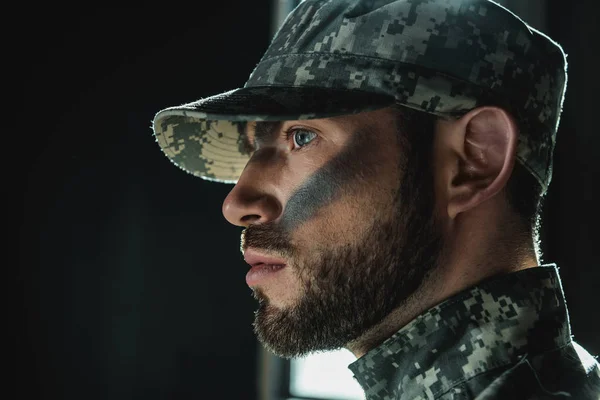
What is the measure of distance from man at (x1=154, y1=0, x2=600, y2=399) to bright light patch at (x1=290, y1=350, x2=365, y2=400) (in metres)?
1.32

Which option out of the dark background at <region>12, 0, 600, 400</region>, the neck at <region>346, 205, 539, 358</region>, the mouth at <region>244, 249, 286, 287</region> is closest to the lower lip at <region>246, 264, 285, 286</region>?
the mouth at <region>244, 249, 286, 287</region>

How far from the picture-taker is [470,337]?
0.81 metres

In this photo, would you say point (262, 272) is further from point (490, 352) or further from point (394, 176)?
→ point (490, 352)

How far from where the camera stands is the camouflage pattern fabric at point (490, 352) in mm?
780

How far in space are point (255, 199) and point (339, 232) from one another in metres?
0.13

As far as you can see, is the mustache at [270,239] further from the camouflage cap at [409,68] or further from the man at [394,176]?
the camouflage cap at [409,68]

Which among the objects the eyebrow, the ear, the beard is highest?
the eyebrow

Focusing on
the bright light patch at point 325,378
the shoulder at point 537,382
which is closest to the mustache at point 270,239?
the shoulder at point 537,382

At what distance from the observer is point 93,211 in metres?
2.40

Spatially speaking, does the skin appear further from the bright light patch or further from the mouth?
the bright light patch

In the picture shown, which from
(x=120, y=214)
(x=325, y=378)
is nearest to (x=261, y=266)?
(x=325, y=378)

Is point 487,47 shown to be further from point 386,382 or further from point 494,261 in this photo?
point 386,382

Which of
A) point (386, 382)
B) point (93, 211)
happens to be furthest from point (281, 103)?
point (93, 211)

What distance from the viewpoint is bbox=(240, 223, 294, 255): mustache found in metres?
0.94
